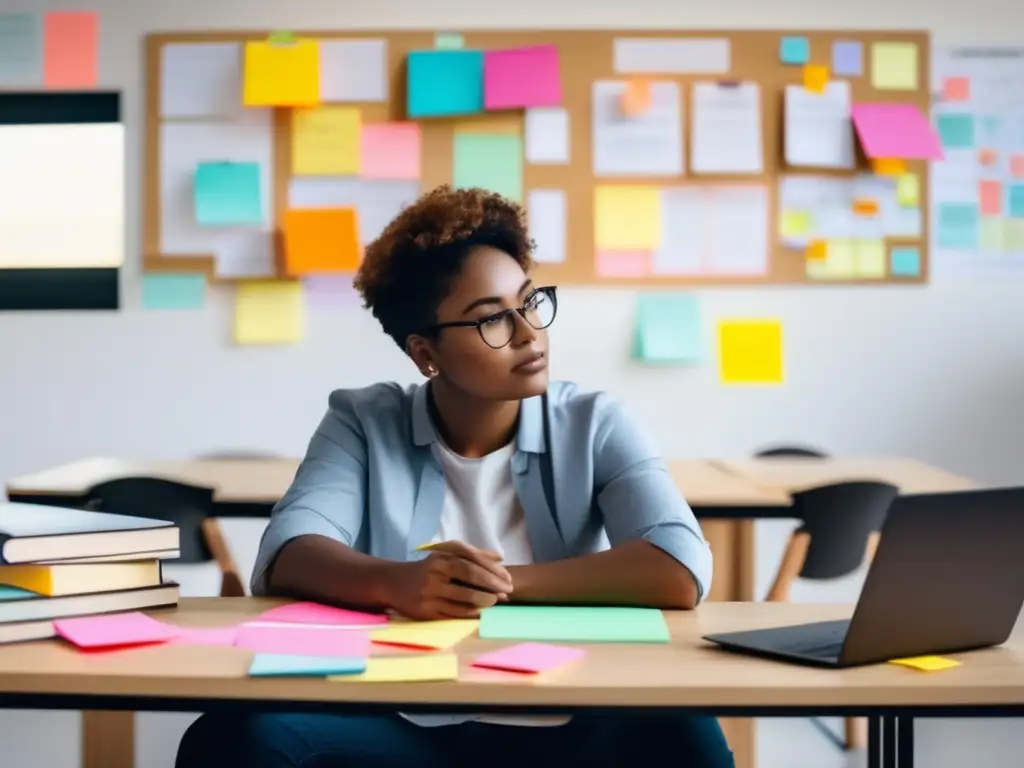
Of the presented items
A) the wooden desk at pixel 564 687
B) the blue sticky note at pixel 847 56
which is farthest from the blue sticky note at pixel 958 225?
the wooden desk at pixel 564 687

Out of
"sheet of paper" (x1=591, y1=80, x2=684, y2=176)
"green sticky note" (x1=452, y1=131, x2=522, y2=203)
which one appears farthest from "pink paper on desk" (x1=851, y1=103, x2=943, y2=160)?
"green sticky note" (x1=452, y1=131, x2=522, y2=203)

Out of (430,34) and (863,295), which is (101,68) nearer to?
(430,34)

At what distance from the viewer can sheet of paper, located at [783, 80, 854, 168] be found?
3900 mm

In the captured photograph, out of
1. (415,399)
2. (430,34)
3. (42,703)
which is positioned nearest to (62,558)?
(42,703)

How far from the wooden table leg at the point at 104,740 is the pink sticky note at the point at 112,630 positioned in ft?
4.09

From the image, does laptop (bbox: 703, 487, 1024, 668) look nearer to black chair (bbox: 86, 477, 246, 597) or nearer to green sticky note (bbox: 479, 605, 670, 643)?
green sticky note (bbox: 479, 605, 670, 643)

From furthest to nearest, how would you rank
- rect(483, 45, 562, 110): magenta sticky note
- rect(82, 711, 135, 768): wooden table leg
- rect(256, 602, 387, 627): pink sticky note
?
1. rect(483, 45, 562, 110): magenta sticky note
2. rect(82, 711, 135, 768): wooden table leg
3. rect(256, 602, 387, 627): pink sticky note

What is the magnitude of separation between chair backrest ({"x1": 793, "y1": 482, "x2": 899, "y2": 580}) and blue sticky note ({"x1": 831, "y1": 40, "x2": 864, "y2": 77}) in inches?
68.6

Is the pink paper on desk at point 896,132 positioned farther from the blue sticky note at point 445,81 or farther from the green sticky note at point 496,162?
the blue sticky note at point 445,81

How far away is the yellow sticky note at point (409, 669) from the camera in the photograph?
1112 mm

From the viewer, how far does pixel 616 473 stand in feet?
5.66

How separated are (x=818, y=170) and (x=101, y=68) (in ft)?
7.88

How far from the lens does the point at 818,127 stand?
3.91 metres

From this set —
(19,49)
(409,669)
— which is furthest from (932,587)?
(19,49)
